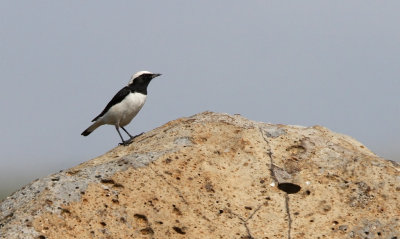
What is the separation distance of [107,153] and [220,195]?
2184 mm

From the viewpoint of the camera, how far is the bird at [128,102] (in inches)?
546

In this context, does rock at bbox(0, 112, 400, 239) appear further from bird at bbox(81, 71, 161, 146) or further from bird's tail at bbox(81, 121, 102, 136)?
bird's tail at bbox(81, 121, 102, 136)

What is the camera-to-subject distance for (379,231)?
7723 mm

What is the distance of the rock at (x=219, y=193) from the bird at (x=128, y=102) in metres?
4.45

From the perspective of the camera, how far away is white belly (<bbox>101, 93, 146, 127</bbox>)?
13.8 m

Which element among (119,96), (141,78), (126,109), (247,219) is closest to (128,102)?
(126,109)

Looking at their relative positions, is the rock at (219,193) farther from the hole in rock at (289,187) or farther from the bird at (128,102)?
the bird at (128,102)

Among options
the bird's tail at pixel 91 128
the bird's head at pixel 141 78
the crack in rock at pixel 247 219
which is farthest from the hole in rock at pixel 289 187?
the bird's tail at pixel 91 128

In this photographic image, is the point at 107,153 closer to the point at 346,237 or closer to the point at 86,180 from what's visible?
the point at 86,180

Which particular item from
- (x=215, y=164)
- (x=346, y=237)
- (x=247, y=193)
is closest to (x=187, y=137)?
(x=215, y=164)

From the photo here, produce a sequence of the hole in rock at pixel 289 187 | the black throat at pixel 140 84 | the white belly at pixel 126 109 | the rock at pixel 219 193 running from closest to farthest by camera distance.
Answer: the rock at pixel 219 193 < the hole in rock at pixel 289 187 < the white belly at pixel 126 109 < the black throat at pixel 140 84

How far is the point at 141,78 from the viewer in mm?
14320

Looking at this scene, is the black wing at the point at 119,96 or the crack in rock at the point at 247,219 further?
the black wing at the point at 119,96

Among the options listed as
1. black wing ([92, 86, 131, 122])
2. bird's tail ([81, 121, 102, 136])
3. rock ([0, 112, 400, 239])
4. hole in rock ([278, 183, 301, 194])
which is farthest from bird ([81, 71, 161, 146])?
hole in rock ([278, 183, 301, 194])
